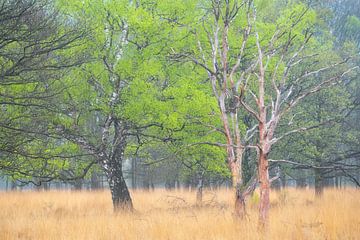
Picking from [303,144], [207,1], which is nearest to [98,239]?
[207,1]

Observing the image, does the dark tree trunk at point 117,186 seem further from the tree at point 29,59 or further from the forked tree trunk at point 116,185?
the tree at point 29,59

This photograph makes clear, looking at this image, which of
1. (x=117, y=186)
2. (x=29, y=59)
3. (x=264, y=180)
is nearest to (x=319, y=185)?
(x=117, y=186)

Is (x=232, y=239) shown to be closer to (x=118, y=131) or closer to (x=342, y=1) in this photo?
(x=118, y=131)

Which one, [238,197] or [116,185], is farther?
[116,185]

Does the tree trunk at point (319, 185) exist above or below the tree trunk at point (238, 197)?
below

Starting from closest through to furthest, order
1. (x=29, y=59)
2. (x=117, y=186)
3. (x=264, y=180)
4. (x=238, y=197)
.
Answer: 1. (x=264, y=180)
2. (x=29, y=59)
3. (x=238, y=197)
4. (x=117, y=186)

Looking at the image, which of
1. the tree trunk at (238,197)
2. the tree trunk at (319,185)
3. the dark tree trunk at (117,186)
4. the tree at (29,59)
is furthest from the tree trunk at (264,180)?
the tree trunk at (319,185)

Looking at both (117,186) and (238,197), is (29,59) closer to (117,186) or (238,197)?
(238,197)

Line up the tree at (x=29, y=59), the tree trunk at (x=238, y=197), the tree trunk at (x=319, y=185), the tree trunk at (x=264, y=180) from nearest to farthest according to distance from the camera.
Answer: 1. the tree trunk at (x=264, y=180)
2. the tree at (x=29, y=59)
3. the tree trunk at (x=238, y=197)
4. the tree trunk at (x=319, y=185)

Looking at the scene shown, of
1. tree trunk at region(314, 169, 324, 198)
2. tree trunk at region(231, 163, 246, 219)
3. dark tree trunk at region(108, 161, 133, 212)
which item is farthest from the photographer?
tree trunk at region(314, 169, 324, 198)

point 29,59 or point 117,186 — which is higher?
point 29,59

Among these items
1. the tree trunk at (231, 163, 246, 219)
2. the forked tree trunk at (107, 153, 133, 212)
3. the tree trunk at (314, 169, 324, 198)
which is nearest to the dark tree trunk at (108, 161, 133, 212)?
the forked tree trunk at (107, 153, 133, 212)

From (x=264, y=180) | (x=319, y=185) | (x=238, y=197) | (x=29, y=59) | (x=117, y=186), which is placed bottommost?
(x=319, y=185)

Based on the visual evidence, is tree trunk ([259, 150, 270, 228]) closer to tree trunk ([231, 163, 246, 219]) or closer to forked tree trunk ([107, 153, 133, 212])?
tree trunk ([231, 163, 246, 219])
